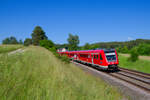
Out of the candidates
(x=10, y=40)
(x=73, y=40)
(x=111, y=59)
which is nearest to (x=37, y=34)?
(x=73, y=40)

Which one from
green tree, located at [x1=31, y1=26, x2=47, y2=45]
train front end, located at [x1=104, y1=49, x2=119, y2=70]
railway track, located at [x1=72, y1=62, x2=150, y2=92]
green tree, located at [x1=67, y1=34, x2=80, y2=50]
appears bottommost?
railway track, located at [x1=72, y1=62, x2=150, y2=92]

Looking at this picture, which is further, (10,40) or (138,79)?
(10,40)

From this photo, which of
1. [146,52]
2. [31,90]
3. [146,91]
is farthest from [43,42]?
[31,90]

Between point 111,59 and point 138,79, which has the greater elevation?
point 111,59

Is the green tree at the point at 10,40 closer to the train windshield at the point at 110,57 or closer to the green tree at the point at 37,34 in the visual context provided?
the green tree at the point at 37,34

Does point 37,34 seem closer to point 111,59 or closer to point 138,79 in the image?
point 111,59

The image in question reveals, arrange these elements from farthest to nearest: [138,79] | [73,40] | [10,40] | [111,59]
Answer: [10,40] → [73,40] → [111,59] → [138,79]

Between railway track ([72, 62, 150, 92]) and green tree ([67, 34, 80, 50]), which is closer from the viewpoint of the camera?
railway track ([72, 62, 150, 92])

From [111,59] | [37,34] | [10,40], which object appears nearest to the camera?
[111,59]

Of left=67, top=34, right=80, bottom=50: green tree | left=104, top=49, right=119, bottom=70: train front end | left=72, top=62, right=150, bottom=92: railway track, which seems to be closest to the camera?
left=72, top=62, right=150, bottom=92: railway track

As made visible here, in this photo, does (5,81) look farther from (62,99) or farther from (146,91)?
(146,91)

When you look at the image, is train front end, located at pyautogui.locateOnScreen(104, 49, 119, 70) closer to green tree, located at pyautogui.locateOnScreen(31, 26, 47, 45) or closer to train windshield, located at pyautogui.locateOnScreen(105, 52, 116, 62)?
train windshield, located at pyautogui.locateOnScreen(105, 52, 116, 62)

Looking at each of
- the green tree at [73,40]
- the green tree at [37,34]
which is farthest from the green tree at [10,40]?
the green tree at [73,40]

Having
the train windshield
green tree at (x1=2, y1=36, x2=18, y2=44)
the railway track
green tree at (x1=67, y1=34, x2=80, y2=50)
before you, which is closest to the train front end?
the train windshield
